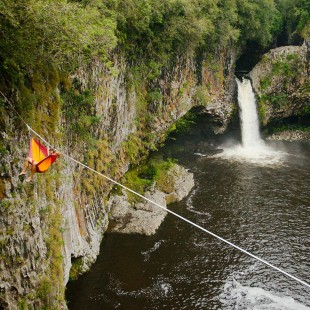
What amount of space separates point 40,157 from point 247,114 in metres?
27.1

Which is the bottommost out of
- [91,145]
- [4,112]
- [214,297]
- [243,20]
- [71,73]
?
[214,297]

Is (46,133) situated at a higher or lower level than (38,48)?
lower

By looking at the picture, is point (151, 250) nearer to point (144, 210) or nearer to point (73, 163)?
point (144, 210)

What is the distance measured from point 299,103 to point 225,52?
30.7 ft

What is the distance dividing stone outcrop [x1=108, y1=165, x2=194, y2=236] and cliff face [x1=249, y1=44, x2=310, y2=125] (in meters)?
15.2

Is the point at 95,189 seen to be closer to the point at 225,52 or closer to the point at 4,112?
the point at 4,112

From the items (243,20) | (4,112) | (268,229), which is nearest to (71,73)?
(4,112)

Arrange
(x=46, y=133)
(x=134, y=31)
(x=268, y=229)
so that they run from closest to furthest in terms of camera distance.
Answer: (x=46, y=133) < (x=268, y=229) < (x=134, y=31)

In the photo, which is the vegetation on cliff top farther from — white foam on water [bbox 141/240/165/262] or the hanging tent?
white foam on water [bbox 141/240/165/262]

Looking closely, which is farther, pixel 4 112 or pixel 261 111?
pixel 261 111

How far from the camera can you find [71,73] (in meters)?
12.7

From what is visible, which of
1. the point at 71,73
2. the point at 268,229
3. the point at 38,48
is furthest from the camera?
the point at 268,229

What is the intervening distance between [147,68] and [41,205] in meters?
13.0

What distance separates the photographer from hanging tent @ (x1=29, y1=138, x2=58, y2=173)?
313 inches
